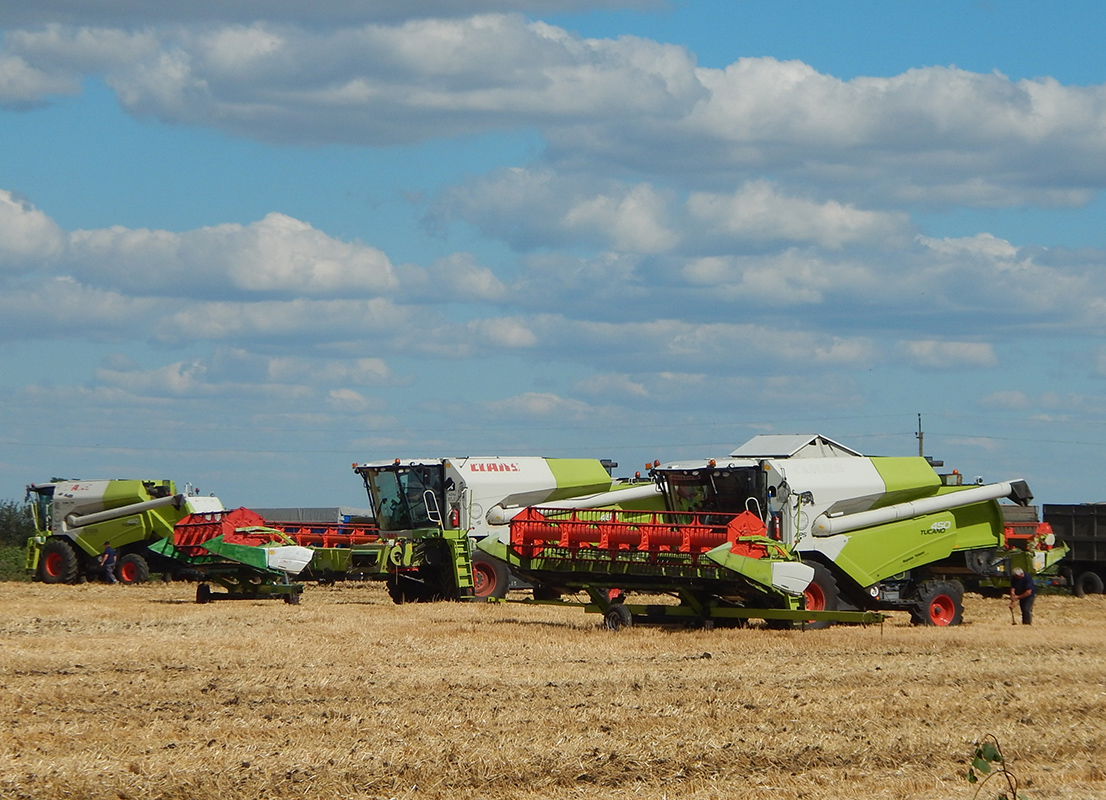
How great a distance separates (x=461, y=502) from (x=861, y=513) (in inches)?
300

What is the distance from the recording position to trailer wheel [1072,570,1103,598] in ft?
95.9

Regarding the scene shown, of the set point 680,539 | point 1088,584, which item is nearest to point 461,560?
point 680,539

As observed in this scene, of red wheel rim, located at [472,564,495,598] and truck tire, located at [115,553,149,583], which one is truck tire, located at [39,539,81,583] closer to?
truck tire, located at [115,553,149,583]

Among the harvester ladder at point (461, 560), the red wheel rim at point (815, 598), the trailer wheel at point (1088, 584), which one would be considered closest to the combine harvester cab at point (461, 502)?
the harvester ladder at point (461, 560)

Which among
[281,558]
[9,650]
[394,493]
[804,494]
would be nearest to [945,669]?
[804,494]

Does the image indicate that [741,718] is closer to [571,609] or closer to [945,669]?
[945,669]

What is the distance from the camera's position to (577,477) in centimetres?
2602

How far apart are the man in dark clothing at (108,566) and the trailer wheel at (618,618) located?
15.6 meters

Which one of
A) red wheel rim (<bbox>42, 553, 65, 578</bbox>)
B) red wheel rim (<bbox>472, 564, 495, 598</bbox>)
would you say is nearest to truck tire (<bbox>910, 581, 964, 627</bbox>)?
red wheel rim (<bbox>472, 564, 495, 598</bbox>)

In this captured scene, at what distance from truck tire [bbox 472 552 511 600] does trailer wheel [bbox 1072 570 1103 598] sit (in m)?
13.1

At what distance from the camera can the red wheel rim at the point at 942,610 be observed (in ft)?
63.9

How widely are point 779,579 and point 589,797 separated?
30.4ft

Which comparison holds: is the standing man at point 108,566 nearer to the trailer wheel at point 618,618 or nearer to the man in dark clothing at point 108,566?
the man in dark clothing at point 108,566

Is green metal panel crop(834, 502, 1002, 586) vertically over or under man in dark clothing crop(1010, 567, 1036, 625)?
over
